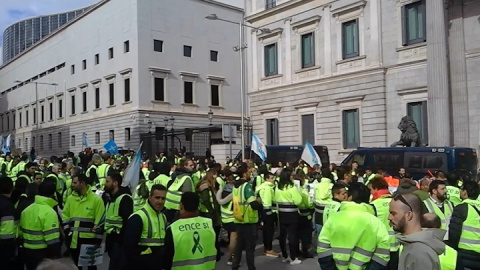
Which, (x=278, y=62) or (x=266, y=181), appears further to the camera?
(x=278, y=62)

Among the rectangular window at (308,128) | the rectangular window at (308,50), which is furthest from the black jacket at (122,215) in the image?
the rectangular window at (308,50)

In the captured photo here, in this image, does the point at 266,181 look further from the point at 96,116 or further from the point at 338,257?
the point at 96,116

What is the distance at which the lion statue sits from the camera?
23.6m

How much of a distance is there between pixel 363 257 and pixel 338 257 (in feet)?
0.76

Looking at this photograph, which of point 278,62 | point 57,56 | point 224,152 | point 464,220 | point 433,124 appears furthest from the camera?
point 57,56

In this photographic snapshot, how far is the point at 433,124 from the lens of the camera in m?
23.2

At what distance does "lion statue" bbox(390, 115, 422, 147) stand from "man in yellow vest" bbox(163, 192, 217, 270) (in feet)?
67.1

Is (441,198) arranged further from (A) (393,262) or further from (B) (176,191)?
(B) (176,191)

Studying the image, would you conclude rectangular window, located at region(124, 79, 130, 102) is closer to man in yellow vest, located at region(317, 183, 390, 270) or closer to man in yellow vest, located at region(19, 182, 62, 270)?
man in yellow vest, located at region(19, 182, 62, 270)

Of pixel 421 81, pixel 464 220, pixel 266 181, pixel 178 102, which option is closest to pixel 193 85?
pixel 178 102

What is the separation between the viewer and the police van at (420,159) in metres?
16.7

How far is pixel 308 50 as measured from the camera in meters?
31.2

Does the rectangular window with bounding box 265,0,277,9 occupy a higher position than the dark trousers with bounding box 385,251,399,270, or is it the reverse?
the rectangular window with bounding box 265,0,277,9

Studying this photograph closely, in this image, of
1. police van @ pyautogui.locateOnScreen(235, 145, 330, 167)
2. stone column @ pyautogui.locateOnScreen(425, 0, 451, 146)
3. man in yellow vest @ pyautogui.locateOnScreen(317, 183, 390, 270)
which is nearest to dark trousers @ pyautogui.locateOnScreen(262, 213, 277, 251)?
man in yellow vest @ pyautogui.locateOnScreen(317, 183, 390, 270)
